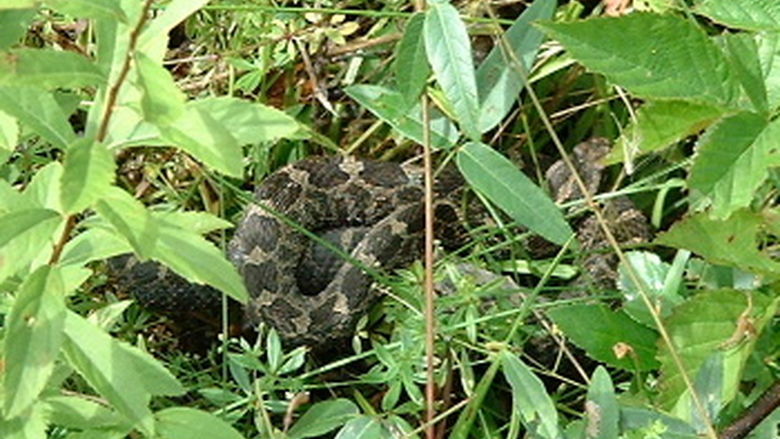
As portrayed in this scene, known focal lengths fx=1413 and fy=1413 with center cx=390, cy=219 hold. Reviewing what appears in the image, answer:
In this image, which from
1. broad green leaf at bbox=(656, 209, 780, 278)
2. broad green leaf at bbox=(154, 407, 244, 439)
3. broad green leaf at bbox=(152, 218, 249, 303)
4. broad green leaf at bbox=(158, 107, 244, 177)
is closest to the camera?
broad green leaf at bbox=(158, 107, 244, 177)

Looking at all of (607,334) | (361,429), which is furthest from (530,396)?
(607,334)

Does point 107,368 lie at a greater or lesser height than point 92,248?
lesser

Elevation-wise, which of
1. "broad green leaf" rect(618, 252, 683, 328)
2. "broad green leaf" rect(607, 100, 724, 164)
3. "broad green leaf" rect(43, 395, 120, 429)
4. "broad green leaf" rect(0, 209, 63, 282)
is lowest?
"broad green leaf" rect(618, 252, 683, 328)

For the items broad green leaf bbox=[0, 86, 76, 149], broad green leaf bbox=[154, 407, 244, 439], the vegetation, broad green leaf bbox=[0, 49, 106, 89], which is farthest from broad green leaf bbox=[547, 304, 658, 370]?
broad green leaf bbox=[0, 49, 106, 89]

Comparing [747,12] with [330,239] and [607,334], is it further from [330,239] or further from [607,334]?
[330,239]

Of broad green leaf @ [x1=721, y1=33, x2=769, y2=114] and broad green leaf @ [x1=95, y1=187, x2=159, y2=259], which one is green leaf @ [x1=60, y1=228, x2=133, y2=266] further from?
broad green leaf @ [x1=721, y1=33, x2=769, y2=114]

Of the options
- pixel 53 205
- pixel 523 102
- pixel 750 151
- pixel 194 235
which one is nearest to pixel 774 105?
pixel 750 151
